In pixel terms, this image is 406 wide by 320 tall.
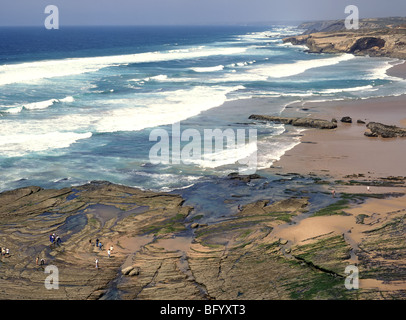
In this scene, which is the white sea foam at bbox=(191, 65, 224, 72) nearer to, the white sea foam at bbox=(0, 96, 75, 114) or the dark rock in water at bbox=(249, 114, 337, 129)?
the white sea foam at bbox=(0, 96, 75, 114)

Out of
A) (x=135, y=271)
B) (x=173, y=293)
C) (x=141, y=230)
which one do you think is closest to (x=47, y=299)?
(x=135, y=271)

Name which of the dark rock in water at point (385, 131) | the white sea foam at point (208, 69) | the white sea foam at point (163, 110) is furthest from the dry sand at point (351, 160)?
the white sea foam at point (208, 69)

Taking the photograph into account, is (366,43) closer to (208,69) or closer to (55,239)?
(208,69)

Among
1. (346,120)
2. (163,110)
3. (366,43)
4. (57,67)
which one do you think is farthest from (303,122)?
(366,43)

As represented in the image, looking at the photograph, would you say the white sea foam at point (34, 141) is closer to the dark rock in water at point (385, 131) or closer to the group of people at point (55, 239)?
the group of people at point (55, 239)

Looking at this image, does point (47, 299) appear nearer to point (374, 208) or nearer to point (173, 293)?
point (173, 293)
